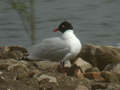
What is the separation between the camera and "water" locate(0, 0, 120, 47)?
1416cm

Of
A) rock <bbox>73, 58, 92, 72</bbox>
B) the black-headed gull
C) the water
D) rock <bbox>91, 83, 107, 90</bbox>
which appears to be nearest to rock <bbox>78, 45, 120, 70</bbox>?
the black-headed gull

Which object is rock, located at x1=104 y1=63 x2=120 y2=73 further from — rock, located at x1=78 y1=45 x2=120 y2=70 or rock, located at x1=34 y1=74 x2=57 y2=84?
rock, located at x1=34 y1=74 x2=57 y2=84

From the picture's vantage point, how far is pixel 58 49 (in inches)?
345

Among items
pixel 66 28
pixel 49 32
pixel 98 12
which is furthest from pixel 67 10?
pixel 66 28

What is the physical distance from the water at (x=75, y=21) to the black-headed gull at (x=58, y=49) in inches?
166

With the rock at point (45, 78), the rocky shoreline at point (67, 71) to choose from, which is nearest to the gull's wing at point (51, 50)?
the rocky shoreline at point (67, 71)

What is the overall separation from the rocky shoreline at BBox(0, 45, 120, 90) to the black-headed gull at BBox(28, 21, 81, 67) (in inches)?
5.9

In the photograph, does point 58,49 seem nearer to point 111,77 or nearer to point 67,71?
point 67,71

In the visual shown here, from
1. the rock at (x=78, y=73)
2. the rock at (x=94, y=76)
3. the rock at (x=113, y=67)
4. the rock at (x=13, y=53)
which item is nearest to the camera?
the rock at (x=94, y=76)

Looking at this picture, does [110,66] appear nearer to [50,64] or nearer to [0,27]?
[50,64]

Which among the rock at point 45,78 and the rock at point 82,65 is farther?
the rock at point 82,65

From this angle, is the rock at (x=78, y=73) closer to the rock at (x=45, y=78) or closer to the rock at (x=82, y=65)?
the rock at (x=82, y=65)

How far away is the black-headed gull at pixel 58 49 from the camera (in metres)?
8.71

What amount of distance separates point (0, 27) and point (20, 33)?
99 centimetres
